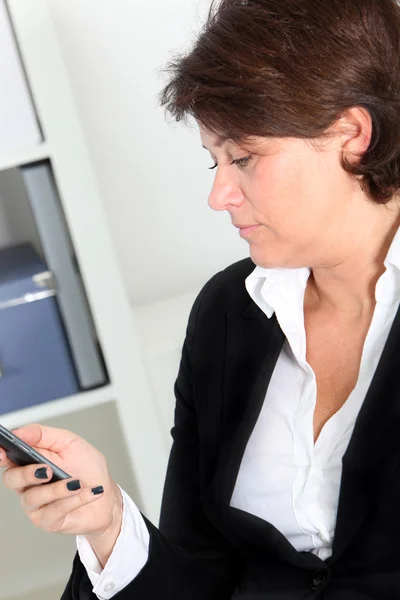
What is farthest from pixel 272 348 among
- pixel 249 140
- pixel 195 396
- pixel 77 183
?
pixel 77 183

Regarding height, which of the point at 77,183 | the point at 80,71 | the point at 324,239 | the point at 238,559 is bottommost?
the point at 238,559

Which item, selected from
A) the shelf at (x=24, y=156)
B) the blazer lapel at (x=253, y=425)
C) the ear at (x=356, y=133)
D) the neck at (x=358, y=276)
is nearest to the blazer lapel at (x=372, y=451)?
the blazer lapel at (x=253, y=425)

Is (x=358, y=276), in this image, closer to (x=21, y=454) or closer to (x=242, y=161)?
(x=242, y=161)

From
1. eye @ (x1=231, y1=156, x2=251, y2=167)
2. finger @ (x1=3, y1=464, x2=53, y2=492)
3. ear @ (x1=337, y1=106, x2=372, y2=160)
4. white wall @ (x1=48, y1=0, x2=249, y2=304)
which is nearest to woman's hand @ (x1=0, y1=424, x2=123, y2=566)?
finger @ (x1=3, y1=464, x2=53, y2=492)

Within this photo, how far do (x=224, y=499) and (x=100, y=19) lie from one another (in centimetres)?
107

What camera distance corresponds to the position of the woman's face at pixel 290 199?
117cm

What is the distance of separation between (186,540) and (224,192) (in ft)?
1.80

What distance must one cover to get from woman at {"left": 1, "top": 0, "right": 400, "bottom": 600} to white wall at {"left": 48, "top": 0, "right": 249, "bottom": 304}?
2.10ft

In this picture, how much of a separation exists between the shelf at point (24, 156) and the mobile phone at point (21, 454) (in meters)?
0.68

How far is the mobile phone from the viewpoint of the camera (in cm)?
104

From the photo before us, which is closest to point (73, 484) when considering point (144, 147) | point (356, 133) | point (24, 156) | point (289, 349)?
point (289, 349)

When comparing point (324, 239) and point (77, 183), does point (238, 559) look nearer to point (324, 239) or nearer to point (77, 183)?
point (324, 239)

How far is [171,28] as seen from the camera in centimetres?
194

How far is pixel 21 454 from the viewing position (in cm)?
108
